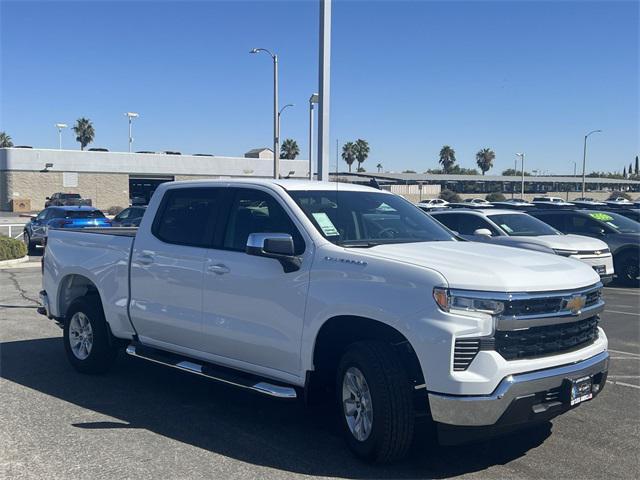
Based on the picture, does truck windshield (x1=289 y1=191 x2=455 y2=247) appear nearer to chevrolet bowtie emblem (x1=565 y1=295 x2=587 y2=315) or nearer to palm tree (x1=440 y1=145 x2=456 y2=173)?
chevrolet bowtie emblem (x1=565 y1=295 x2=587 y2=315)

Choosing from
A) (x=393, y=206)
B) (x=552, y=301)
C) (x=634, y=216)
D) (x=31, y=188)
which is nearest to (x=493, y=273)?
(x=552, y=301)

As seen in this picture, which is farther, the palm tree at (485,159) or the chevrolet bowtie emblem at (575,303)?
the palm tree at (485,159)

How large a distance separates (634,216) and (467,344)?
18685 millimetres

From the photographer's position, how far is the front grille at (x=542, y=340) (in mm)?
4469

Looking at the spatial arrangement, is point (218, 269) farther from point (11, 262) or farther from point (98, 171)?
point (98, 171)

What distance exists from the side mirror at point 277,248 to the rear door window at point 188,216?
0.90 meters

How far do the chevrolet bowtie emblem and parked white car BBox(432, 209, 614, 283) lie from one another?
26.0 feet

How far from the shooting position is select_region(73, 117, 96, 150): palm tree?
91125mm

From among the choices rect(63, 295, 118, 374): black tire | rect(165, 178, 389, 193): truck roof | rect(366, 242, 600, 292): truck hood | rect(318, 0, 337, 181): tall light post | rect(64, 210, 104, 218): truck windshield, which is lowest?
rect(63, 295, 118, 374): black tire

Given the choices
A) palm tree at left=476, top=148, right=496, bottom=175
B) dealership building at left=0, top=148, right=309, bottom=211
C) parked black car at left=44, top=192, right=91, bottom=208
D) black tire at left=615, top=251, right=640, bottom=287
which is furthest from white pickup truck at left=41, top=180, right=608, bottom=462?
palm tree at left=476, top=148, right=496, bottom=175

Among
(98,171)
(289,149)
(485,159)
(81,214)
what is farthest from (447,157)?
(81,214)

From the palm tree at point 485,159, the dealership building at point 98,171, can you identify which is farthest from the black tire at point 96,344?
the palm tree at point 485,159

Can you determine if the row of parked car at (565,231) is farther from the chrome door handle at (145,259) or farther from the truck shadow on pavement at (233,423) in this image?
the chrome door handle at (145,259)

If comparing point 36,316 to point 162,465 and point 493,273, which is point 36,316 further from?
point 493,273
